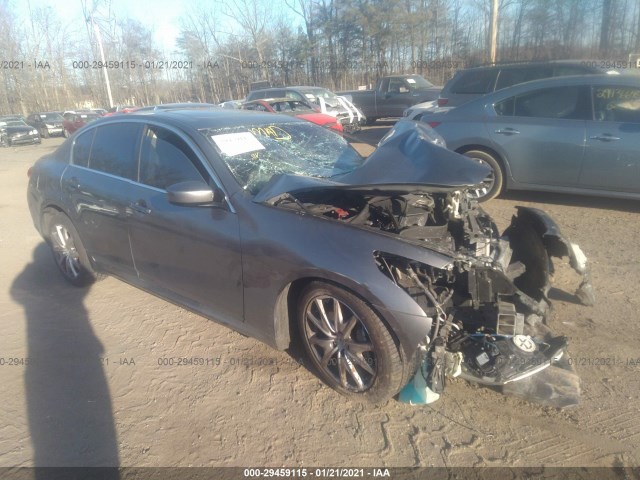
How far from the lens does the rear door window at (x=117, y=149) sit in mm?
3439

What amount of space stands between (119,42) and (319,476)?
128ft

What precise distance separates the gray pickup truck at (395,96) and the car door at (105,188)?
13887mm

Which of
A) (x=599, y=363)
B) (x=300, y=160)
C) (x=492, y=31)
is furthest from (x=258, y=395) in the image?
(x=492, y=31)

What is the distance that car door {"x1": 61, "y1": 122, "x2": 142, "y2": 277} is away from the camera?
3.42 m

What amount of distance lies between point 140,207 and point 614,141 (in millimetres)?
5330

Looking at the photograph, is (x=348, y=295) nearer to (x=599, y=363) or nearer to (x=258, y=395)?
(x=258, y=395)

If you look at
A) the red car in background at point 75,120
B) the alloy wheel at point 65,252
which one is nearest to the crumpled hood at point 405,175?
the alloy wheel at point 65,252

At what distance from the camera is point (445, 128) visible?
6402mm

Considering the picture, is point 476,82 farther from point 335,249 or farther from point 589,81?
A: point 335,249

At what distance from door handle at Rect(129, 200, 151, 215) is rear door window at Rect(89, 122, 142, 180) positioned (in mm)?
247

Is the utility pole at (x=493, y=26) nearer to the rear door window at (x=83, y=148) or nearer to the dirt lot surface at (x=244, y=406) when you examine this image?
the dirt lot surface at (x=244, y=406)

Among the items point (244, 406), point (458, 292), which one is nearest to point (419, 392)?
point (458, 292)

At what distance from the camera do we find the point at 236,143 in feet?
10.3

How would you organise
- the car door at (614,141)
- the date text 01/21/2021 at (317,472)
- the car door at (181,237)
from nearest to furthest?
the date text 01/21/2021 at (317,472) < the car door at (181,237) < the car door at (614,141)
